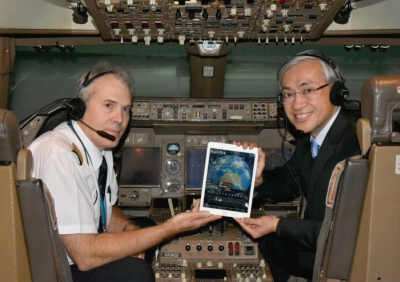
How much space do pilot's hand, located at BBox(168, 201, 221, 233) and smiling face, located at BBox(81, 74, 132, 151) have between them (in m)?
0.52

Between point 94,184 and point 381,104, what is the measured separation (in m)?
1.39

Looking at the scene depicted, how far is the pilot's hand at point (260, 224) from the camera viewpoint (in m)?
2.35

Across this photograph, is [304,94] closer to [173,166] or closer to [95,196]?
[95,196]

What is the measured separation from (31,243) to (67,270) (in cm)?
21

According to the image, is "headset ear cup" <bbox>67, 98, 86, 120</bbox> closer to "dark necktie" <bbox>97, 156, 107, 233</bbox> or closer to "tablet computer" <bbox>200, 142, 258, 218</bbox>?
"dark necktie" <bbox>97, 156, 107, 233</bbox>

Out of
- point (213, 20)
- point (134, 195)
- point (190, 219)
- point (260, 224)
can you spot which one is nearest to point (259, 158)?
point (260, 224)

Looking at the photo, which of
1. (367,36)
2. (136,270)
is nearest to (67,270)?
(136,270)

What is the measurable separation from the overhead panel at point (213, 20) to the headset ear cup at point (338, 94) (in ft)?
1.62

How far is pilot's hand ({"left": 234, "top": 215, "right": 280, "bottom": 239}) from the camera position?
2.35 metres

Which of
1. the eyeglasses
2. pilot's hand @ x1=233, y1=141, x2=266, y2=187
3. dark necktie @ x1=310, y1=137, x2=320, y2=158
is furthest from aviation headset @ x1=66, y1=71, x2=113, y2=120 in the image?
dark necktie @ x1=310, y1=137, x2=320, y2=158

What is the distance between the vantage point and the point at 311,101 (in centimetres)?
228

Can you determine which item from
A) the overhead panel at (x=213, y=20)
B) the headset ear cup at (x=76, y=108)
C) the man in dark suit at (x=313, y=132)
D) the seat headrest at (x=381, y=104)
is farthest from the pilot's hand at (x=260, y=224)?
the overhead panel at (x=213, y=20)

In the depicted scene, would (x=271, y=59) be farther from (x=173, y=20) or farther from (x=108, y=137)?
(x=108, y=137)

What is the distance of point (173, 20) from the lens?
2.57 meters
